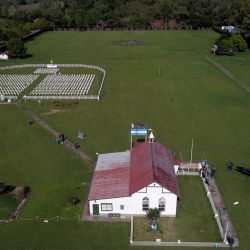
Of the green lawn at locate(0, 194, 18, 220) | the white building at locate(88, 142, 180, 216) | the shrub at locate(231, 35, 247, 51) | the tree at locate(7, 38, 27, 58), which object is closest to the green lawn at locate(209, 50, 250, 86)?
the shrub at locate(231, 35, 247, 51)

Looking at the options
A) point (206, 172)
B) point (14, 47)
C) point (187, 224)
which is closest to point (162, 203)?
point (187, 224)

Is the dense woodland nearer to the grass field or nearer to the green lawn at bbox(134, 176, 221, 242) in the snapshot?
the grass field

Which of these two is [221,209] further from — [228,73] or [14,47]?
[14,47]

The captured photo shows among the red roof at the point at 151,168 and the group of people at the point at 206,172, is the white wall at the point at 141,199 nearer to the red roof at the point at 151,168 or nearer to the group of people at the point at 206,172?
the red roof at the point at 151,168

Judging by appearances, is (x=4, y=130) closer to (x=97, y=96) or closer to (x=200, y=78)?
(x=97, y=96)

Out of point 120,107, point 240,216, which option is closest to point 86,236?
point 240,216

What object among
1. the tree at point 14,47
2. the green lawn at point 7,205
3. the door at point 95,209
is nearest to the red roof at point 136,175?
the door at point 95,209

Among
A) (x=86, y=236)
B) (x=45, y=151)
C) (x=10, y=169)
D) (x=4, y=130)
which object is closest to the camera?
(x=86, y=236)

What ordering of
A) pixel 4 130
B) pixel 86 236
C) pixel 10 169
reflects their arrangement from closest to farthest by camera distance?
pixel 86 236 → pixel 10 169 → pixel 4 130
